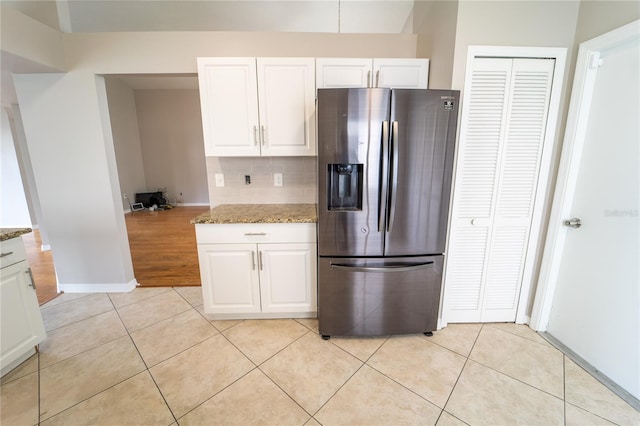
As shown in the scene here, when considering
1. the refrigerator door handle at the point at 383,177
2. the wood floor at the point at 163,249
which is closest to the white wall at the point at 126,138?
the wood floor at the point at 163,249

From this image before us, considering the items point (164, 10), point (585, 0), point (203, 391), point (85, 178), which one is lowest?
point (203, 391)

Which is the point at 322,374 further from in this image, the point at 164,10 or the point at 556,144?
the point at 164,10

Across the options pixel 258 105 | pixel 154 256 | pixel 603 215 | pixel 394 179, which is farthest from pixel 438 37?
pixel 154 256

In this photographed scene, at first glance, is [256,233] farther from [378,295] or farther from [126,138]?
[126,138]

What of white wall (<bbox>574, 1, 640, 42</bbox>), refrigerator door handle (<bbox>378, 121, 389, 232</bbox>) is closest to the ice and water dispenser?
refrigerator door handle (<bbox>378, 121, 389, 232</bbox>)

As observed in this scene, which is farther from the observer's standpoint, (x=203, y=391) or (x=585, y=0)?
(x=585, y=0)

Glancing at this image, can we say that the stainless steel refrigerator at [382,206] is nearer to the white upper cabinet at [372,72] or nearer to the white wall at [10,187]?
the white upper cabinet at [372,72]

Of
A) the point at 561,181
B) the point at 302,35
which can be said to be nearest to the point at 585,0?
the point at 561,181

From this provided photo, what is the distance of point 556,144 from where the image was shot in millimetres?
1840

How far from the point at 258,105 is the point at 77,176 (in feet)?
6.37

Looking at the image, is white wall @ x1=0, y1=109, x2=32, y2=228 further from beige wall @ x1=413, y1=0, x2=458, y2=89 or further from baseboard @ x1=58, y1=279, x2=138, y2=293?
beige wall @ x1=413, y1=0, x2=458, y2=89

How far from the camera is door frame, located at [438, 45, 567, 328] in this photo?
5.64 ft

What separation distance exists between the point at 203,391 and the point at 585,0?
3490 millimetres

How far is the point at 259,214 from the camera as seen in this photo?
2.12 metres
